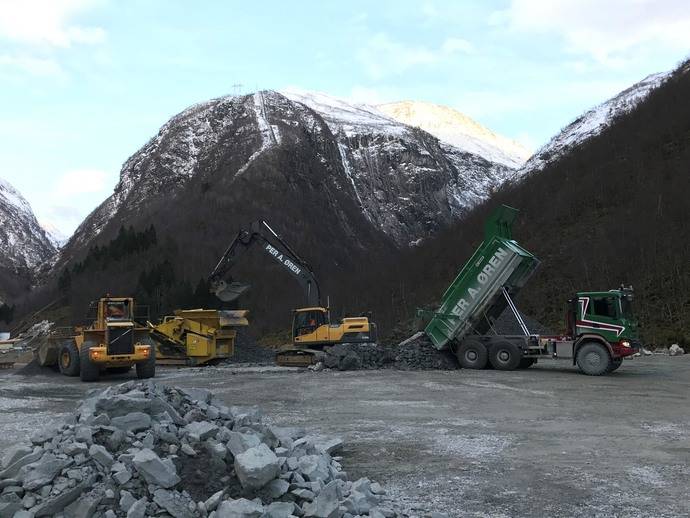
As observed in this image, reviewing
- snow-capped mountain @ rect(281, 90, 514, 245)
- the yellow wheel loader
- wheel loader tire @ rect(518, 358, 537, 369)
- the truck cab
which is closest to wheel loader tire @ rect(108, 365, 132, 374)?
the yellow wheel loader

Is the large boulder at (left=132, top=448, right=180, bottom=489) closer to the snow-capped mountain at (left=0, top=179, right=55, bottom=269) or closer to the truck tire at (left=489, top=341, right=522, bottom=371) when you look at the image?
the truck tire at (left=489, top=341, right=522, bottom=371)

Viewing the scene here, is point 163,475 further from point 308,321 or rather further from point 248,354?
point 248,354

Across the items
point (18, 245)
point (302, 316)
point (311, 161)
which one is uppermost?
point (311, 161)

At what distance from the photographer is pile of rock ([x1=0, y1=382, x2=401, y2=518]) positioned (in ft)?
15.5

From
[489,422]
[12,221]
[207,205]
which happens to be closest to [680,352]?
[489,422]

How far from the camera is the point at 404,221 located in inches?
5069

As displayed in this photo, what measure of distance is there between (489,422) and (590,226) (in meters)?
35.1

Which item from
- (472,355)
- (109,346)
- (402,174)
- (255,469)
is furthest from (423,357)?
(402,174)

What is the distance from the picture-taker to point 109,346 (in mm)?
16531

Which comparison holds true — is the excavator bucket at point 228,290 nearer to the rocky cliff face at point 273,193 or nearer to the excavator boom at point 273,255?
the excavator boom at point 273,255

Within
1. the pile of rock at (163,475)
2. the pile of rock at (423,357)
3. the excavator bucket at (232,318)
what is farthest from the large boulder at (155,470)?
the excavator bucket at (232,318)

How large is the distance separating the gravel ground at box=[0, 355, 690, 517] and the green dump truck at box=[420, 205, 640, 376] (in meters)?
0.68

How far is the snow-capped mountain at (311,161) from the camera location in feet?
360

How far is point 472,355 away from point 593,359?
363 cm
